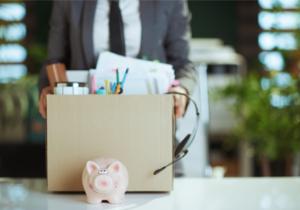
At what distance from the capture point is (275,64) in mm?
4457

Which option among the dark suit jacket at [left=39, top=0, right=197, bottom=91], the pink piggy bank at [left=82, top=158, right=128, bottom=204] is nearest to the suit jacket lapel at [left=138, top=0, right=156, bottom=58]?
the dark suit jacket at [left=39, top=0, right=197, bottom=91]

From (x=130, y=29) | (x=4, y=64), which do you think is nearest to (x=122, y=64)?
(x=130, y=29)

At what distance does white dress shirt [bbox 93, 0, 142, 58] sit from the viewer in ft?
3.67

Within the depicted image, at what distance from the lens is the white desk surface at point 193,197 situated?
78 centimetres

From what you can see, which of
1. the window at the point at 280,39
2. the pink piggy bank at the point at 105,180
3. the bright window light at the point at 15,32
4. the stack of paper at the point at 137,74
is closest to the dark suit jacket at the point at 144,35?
the stack of paper at the point at 137,74

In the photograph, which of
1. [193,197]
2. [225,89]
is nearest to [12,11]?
[225,89]

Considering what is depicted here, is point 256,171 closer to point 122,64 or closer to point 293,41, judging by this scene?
point 293,41

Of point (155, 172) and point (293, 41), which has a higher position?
point (293, 41)

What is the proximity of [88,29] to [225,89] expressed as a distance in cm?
188

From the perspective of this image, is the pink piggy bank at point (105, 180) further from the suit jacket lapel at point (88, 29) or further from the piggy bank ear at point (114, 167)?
the suit jacket lapel at point (88, 29)

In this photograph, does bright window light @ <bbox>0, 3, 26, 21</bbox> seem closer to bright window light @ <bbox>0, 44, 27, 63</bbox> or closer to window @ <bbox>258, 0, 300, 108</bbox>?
bright window light @ <bbox>0, 44, 27, 63</bbox>

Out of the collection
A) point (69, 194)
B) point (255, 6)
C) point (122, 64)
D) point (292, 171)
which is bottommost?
point (292, 171)

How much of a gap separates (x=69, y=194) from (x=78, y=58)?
376 millimetres

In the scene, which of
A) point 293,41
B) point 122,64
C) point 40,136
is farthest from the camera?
point 40,136
